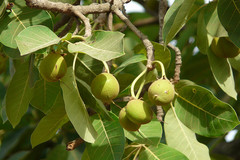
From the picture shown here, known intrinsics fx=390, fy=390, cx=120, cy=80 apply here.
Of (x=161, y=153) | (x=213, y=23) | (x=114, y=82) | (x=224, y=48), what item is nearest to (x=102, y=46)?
(x=114, y=82)

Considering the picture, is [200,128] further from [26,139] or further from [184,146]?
[26,139]

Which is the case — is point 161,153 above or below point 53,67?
below

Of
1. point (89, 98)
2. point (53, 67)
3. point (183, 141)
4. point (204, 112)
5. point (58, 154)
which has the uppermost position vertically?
point (53, 67)

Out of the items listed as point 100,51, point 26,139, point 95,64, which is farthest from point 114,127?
point 26,139

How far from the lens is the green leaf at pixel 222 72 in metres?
1.47

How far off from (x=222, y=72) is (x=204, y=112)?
0.75 feet

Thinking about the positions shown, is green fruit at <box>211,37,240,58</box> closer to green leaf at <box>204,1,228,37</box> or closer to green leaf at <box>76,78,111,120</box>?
green leaf at <box>204,1,228,37</box>

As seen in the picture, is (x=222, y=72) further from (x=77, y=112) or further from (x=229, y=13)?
(x=77, y=112)

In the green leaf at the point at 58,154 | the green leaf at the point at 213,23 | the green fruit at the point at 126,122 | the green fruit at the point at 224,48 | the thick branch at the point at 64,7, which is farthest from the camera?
the green leaf at the point at 58,154

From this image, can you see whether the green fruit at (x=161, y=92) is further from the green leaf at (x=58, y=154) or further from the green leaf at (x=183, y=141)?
the green leaf at (x=58, y=154)

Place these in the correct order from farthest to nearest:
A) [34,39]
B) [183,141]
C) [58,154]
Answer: [58,154]
[183,141]
[34,39]

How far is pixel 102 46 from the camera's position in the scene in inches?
41.5

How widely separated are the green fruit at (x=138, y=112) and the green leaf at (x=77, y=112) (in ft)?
0.43

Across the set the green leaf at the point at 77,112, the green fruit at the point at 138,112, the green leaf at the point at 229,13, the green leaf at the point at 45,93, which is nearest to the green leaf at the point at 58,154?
the green leaf at the point at 45,93
